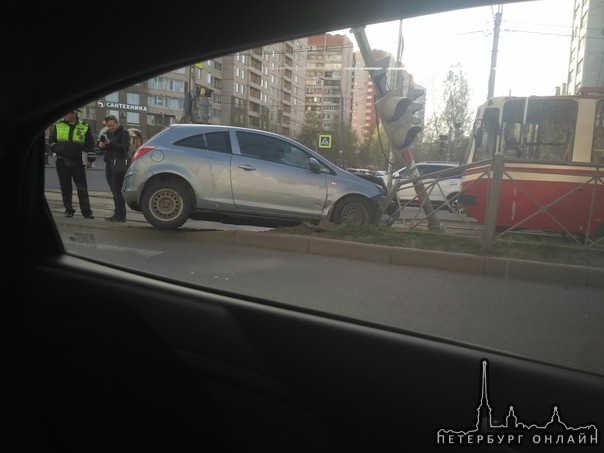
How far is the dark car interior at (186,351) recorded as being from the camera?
1645mm

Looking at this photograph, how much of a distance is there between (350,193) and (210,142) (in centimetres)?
132

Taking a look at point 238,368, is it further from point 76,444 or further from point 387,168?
point 387,168

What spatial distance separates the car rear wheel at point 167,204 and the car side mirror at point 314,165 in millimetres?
1029

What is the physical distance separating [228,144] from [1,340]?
2.12 meters

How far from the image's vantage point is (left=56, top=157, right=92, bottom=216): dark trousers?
3.01 meters

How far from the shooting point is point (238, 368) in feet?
6.41

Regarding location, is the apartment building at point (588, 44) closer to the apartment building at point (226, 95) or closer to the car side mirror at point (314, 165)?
the apartment building at point (226, 95)

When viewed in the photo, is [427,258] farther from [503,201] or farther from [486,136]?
[486,136]

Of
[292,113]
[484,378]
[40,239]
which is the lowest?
[484,378]

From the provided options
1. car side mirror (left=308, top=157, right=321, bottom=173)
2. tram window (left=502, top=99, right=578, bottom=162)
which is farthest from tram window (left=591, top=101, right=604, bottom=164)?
car side mirror (left=308, top=157, right=321, bottom=173)

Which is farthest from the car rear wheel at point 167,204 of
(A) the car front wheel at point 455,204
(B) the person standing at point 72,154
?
(A) the car front wheel at point 455,204

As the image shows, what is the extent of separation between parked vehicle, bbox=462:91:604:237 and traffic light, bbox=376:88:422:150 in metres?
0.54

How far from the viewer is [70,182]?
319 centimetres

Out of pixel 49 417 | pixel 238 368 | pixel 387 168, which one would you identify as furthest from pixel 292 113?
pixel 49 417
